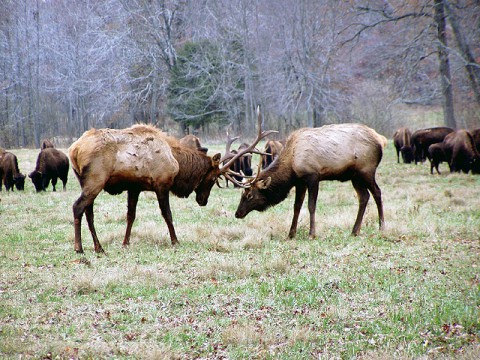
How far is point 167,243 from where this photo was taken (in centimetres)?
959

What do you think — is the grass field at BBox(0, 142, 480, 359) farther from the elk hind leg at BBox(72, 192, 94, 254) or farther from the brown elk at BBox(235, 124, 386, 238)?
the brown elk at BBox(235, 124, 386, 238)

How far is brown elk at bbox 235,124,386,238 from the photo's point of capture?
32.4 feet

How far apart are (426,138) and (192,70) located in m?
19.4

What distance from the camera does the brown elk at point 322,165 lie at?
988 centimetres

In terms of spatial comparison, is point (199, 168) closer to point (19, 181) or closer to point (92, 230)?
point (92, 230)

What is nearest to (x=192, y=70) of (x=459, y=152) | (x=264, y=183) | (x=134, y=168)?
(x=459, y=152)

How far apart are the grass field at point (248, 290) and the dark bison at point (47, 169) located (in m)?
7.10

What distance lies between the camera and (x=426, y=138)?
2433 centimetres

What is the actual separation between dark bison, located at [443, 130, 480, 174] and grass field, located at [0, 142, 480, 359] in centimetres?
923

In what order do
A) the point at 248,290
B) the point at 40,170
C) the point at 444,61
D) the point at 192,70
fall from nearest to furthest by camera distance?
the point at 248,290 < the point at 40,170 < the point at 444,61 < the point at 192,70

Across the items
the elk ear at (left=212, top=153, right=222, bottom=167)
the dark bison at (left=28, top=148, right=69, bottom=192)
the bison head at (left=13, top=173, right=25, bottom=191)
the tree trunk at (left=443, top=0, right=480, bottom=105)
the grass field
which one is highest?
the tree trunk at (left=443, top=0, right=480, bottom=105)

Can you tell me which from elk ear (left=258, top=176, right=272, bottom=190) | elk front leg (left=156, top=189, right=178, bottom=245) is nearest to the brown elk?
elk ear (left=258, top=176, right=272, bottom=190)

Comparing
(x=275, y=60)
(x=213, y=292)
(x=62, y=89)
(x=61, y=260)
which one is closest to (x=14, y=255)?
(x=61, y=260)

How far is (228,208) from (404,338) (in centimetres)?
881
